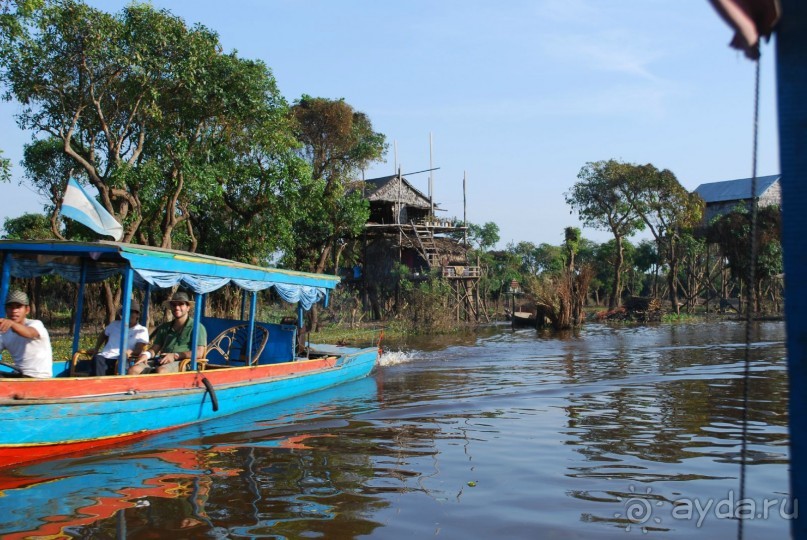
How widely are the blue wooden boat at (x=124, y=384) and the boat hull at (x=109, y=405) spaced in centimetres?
1

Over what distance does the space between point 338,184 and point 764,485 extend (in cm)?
2005

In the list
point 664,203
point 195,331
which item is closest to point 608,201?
point 664,203

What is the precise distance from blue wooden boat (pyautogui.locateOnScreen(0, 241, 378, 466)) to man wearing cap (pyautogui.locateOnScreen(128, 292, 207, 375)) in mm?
211

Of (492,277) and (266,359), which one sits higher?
(492,277)

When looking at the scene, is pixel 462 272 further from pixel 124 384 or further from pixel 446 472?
pixel 446 472

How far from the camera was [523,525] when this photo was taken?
5.22 m

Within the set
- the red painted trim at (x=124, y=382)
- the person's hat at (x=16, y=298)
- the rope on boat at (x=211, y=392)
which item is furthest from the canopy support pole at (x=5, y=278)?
the rope on boat at (x=211, y=392)

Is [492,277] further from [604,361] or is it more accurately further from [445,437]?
[445,437]

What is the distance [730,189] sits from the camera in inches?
1652

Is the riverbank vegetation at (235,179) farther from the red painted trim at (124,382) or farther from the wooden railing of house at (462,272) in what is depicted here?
the red painted trim at (124,382)

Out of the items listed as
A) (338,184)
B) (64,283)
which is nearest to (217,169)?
(338,184)

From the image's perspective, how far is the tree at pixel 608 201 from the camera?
35.7 m

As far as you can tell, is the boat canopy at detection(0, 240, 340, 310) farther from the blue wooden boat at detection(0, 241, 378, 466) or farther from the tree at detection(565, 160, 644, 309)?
the tree at detection(565, 160, 644, 309)

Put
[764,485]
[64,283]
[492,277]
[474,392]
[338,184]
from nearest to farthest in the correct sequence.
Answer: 1. [764,485]
2. [474,392]
3. [338,184]
4. [64,283]
5. [492,277]
